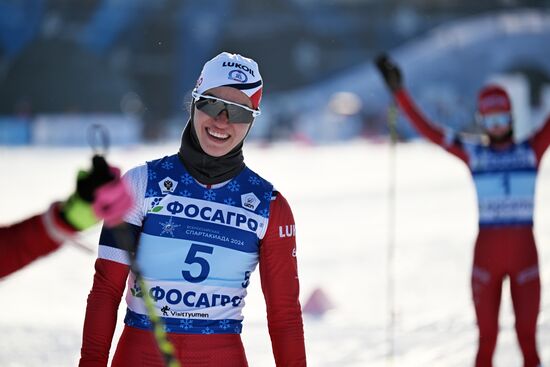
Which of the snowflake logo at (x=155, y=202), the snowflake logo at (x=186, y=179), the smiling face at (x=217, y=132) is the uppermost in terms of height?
the smiling face at (x=217, y=132)

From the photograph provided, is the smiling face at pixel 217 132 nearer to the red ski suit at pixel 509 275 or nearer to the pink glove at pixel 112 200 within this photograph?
the pink glove at pixel 112 200

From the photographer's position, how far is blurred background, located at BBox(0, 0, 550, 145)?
154 feet

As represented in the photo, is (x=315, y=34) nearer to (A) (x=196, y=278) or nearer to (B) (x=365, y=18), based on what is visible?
(B) (x=365, y=18)

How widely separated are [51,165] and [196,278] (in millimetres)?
20899

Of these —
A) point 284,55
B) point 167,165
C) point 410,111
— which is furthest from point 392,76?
point 284,55

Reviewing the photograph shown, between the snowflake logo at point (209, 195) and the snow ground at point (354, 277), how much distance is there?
11.1 ft

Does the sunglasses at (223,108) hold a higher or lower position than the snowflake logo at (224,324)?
higher

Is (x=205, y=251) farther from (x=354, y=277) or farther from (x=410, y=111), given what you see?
(x=354, y=277)

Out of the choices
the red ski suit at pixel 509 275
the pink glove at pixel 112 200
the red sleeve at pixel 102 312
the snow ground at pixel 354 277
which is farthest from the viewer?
the snow ground at pixel 354 277

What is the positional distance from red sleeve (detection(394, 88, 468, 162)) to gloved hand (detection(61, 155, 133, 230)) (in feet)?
14.6

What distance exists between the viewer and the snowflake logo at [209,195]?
3.42 m

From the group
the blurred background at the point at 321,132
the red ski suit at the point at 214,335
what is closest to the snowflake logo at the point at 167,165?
the red ski suit at the point at 214,335

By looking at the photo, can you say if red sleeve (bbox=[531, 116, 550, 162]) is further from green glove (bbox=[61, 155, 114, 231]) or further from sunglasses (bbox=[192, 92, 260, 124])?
green glove (bbox=[61, 155, 114, 231])

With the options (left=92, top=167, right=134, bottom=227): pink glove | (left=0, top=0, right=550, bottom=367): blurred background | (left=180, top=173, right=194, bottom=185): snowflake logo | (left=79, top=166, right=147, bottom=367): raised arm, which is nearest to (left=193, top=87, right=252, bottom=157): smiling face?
(left=180, top=173, right=194, bottom=185): snowflake logo
